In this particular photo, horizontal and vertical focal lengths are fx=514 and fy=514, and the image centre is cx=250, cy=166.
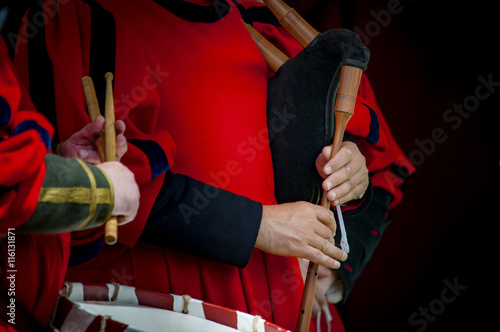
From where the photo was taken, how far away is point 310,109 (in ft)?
2.97

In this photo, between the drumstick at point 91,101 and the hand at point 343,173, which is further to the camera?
the hand at point 343,173

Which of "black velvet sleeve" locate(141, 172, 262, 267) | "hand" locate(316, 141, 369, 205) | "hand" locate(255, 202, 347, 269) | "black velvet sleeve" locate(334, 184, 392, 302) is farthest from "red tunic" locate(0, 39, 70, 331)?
"black velvet sleeve" locate(334, 184, 392, 302)

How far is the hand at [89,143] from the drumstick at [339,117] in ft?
1.19

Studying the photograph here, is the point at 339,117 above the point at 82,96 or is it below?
above

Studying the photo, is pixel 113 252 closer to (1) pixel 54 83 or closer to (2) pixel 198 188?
(2) pixel 198 188

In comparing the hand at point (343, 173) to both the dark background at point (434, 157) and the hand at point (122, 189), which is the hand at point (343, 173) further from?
the dark background at point (434, 157)

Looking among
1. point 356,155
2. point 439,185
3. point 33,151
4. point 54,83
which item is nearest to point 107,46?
point 54,83

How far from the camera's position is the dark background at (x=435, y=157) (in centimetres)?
151

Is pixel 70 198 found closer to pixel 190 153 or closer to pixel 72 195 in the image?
pixel 72 195

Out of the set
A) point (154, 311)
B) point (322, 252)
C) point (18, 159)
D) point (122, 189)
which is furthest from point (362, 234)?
point (18, 159)

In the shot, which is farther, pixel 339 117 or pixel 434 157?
pixel 434 157

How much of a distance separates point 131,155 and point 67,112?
12 cm

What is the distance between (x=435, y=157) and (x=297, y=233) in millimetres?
888

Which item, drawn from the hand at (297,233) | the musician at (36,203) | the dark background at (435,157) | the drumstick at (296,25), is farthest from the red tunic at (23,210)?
the dark background at (435,157)
